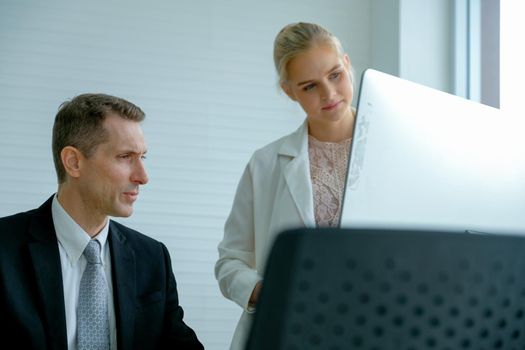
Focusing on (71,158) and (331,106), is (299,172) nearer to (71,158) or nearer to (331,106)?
(331,106)

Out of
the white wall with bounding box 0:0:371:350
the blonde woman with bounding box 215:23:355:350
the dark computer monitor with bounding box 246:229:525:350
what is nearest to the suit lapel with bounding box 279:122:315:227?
the blonde woman with bounding box 215:23:355:350

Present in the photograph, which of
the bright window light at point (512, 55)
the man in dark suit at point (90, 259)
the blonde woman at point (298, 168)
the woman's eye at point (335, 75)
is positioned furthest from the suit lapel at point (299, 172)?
the bright window light at point (512, 55)

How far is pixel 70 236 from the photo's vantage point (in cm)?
173

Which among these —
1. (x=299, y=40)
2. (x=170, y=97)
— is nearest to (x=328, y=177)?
(x=299, y=40)

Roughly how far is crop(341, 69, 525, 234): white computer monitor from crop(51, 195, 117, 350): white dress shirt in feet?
3.17

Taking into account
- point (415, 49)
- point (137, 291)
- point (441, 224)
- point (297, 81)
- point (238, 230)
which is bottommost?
point (137, 291)

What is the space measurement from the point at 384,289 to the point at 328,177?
1102mm

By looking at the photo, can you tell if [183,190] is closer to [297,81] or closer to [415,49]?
[415,49]

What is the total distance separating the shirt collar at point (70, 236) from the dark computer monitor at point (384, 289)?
4.35 feet

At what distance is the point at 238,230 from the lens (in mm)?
1748

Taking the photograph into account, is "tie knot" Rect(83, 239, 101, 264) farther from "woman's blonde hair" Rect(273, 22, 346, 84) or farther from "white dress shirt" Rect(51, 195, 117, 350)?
"woman's blonde hair" Rect(273, 22, 346, 84)

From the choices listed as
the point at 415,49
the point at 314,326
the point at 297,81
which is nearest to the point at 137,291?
the point at 297,81

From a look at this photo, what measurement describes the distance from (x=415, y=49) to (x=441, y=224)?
2.28 meters

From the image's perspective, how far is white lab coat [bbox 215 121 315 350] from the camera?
1.54m
